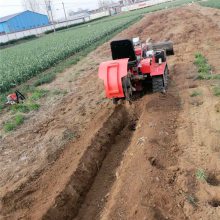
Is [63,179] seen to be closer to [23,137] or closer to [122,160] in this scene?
[122,160]

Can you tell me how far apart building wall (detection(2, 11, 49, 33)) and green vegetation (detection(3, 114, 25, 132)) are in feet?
235

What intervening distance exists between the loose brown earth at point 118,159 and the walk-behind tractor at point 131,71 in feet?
1.73

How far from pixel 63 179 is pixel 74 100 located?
593 cm

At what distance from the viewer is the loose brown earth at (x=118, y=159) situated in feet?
18.5

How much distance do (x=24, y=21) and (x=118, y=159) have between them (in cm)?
8432

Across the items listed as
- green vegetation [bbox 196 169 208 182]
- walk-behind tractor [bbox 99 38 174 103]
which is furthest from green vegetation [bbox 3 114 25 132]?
green vegetation [bbox 196 169 208 182]

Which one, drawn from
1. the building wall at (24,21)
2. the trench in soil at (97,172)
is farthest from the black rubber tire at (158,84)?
the building wall at (24,21)

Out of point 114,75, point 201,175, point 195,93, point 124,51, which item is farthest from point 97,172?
point 195,93

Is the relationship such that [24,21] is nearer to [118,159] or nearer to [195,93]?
[195,93]

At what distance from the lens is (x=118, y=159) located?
301 inches

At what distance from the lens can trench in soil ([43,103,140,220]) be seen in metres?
6.08

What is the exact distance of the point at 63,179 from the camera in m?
6.79

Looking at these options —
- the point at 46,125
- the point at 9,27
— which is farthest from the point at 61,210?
the point at 9,27

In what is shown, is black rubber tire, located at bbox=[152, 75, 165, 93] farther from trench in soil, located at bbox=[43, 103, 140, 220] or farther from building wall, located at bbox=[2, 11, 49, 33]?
building wall, located at bbox=[2, 11, 49, 33]
